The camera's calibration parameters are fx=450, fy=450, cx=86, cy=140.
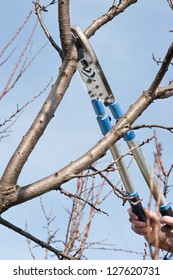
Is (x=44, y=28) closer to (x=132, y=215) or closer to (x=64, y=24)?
(x=64, y=24)

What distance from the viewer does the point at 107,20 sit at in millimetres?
3783

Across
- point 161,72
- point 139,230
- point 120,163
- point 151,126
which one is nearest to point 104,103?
point 120,163

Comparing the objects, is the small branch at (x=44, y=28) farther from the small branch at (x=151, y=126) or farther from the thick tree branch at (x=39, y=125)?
the small branch at (x=151, y=126)

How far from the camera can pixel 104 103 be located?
11.2 feet

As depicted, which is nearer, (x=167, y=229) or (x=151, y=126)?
(x=151, y=126)

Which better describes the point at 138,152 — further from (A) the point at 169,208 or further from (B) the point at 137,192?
(A) the point at 169,208

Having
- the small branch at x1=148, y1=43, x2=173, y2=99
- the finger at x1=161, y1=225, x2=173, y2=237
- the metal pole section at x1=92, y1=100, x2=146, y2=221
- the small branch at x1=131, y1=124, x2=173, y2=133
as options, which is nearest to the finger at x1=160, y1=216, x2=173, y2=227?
the finger at x1=161, y1=225, x2=173, y2=237

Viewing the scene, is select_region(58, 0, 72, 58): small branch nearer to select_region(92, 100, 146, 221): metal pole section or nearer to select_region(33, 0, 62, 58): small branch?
select_region(33, 0, 62, 58): small branch

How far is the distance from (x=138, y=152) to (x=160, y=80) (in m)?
0.73

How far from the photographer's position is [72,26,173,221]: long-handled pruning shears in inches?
131

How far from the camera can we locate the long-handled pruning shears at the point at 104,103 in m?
3.32

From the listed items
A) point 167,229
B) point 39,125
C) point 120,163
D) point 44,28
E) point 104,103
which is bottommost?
point 167,229
